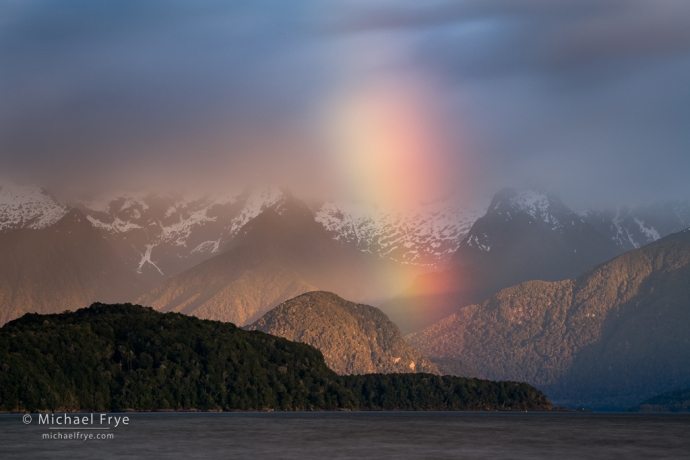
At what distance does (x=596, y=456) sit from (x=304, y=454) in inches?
2155

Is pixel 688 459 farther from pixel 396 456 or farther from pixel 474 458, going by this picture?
pixel 396 456

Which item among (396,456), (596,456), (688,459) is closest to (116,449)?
(396,456)

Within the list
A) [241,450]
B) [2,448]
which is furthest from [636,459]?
[2,448]

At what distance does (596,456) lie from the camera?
655ft

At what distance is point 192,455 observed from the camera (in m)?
184

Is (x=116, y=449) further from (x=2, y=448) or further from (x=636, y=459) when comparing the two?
(x=636, y=459)

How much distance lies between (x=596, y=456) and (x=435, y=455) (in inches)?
1240

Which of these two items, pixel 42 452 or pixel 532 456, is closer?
pixel 42 452

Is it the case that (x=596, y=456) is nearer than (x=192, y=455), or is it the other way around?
(x=192, y=455)

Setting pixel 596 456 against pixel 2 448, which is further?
pixel 596 456

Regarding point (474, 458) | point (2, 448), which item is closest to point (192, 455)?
point (2, 448)

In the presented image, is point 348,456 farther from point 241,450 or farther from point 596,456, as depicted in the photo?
point 596,456

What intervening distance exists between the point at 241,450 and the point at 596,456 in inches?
2605

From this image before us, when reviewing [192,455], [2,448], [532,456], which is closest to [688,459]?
[532,456]
